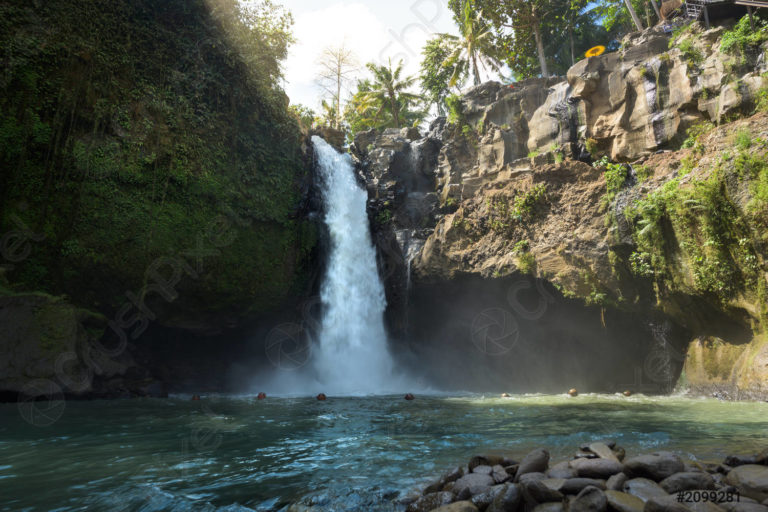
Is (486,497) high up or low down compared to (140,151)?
down

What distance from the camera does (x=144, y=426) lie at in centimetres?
827

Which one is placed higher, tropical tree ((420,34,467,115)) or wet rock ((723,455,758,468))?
tropical tree ((420,34,467,115))

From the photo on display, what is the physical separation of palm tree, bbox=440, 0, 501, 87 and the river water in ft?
76.5

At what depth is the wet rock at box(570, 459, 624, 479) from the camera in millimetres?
3893

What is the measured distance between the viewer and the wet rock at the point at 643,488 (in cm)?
341

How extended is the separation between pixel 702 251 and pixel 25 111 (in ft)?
59.2

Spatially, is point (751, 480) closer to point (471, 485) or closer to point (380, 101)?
point (471, 485)

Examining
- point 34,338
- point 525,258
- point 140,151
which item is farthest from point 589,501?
point 140,151

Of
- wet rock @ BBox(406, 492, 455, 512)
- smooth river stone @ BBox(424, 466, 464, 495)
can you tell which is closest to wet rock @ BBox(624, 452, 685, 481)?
smooth river stone @ BBox(424, 466, 464, 495)

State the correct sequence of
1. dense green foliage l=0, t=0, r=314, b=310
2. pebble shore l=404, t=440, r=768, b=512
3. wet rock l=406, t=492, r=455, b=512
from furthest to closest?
dense green foliage l=0, t=0, r=314, b=310, wet rock l=406, t=492, r=455, b=512, pebble shore l=404, t=440, r=768, b=512

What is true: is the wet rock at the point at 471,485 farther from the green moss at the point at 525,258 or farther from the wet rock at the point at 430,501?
the green moss at the point at 525,258

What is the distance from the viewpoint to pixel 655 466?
383cm

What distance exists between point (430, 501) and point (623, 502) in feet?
4.98

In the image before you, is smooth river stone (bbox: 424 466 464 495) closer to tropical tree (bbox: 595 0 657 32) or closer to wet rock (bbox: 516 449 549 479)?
wet rock (bbox: 516 449 549 479)
